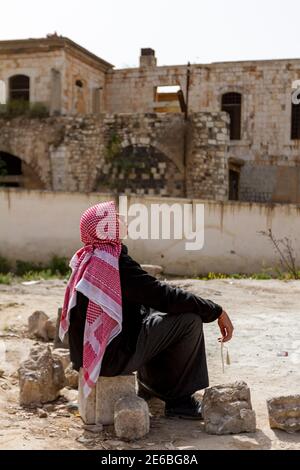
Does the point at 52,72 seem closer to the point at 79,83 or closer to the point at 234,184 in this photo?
the point at 79,83

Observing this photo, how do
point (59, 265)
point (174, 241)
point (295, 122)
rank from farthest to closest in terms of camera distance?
point (295, 122) → point (174, 241) → point (59, 265)

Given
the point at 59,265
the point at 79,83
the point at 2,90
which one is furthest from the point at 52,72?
the point at 59,265

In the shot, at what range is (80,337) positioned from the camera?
4301 millimetres

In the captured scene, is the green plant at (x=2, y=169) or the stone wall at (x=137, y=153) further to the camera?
the green plant at (x=2, y=169)

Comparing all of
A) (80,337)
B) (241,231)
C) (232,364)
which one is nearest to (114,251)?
(80,337)

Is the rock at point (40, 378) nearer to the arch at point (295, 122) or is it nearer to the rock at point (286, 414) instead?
the rock at point (286, 414)

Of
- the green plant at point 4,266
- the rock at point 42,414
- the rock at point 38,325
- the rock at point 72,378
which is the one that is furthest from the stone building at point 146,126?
the rock at point 42,414

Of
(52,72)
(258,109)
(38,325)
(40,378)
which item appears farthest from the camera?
(258,109)

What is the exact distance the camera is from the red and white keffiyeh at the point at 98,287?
4152 mm

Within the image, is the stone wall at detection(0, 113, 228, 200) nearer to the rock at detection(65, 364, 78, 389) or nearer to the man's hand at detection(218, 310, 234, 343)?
the rock at detection(65, 364, 78, 389)

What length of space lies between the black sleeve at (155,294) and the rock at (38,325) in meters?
3.35

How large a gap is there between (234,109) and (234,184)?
3134mm

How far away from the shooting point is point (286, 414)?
409 centimetres

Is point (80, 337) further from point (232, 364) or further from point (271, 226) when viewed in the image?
point (271, 226)
